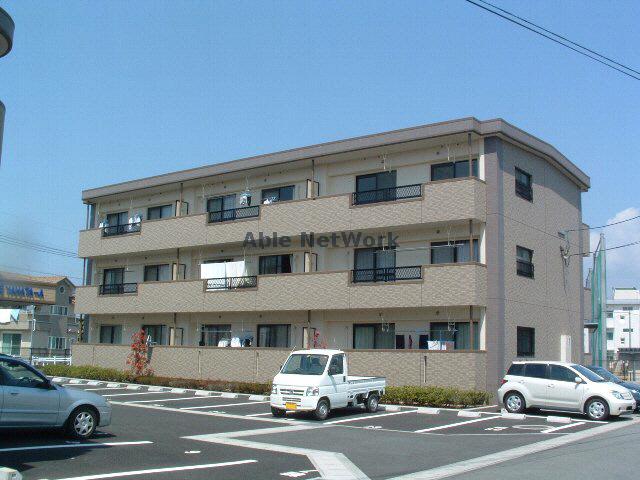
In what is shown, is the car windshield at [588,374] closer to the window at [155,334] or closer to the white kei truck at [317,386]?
the white kei truck at [317,386]

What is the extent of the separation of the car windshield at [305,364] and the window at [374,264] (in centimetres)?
802

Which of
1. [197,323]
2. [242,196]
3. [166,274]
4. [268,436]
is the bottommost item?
[268,436]

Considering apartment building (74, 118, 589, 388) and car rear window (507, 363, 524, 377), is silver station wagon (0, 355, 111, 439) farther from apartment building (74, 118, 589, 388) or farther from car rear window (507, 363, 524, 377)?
apartment building (74, 118, 589, 388)

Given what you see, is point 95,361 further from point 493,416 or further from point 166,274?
point 493,416

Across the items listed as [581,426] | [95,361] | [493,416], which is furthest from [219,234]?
[581,426]

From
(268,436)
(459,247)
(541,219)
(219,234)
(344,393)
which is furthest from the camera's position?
(219,234)

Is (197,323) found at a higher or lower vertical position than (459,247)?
lower

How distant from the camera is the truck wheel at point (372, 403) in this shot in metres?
22.5

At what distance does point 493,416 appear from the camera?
2216 centimetres

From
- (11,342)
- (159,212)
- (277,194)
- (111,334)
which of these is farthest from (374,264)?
(11,342)

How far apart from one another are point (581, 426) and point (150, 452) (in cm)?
1189

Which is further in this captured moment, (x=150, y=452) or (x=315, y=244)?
(x=315, y=244)

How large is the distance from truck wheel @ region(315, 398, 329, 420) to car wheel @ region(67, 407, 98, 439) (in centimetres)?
694

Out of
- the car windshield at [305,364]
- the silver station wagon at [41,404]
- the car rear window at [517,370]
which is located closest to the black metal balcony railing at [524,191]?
the car rear window at [517,370]
